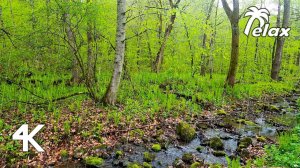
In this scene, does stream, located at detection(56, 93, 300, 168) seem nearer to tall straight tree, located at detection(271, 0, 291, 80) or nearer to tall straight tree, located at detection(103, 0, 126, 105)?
tall straight tree, located at detection(103, 0, 126, 105)

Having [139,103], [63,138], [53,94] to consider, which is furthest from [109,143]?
[53,94]

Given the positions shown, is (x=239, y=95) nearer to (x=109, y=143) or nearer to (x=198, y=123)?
(x=198, y=123)

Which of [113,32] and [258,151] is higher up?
[113,32]

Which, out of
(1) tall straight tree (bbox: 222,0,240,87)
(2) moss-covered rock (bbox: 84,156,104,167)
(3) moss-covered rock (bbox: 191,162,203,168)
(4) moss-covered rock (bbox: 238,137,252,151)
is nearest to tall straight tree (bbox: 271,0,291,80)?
(1) tall straight tree (bbox: 222,0,240,87)

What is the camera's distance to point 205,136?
759 cm

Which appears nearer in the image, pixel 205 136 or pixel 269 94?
pixel 205 136

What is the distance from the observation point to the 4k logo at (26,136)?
5.86 m

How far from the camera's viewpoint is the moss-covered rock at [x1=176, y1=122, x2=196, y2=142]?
727 centimetres

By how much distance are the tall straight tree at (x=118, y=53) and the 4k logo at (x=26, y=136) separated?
268 cm

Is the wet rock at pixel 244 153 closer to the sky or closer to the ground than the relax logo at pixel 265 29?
closer to the ground

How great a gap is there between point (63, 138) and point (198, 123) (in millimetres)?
4350

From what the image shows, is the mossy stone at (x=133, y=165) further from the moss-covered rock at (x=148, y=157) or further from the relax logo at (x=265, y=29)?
the relax logo at (x=265, y=29)

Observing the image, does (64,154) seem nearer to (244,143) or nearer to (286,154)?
(244,143)

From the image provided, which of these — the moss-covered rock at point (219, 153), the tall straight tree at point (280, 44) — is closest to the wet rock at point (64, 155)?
the moss-covered rock at point (219, 153)
